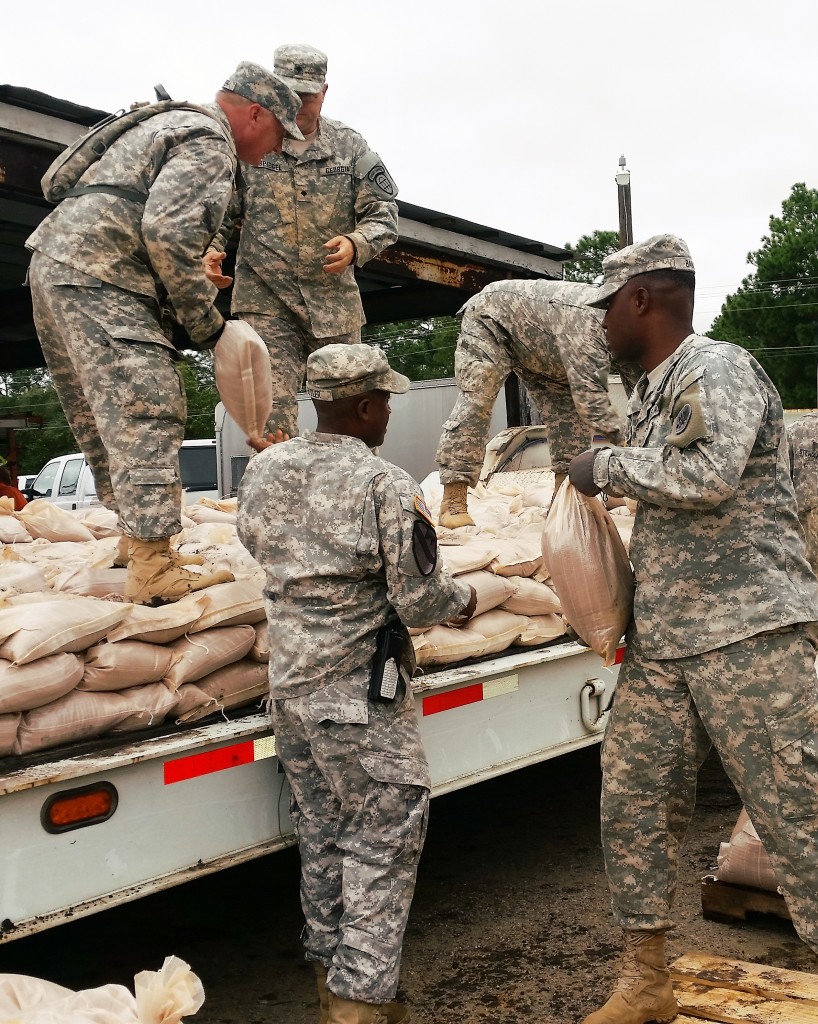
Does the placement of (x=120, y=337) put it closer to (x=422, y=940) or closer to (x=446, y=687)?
(x=446, y=687)

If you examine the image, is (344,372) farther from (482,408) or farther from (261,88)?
(482,408)

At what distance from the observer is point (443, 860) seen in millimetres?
4133

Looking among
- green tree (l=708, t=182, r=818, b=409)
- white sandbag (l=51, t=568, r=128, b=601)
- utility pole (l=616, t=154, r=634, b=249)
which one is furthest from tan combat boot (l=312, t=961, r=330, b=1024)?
green tree (l=708, t=182, r=818, b=409)

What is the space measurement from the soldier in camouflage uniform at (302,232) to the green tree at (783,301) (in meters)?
31.1

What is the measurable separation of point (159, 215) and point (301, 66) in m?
1.34

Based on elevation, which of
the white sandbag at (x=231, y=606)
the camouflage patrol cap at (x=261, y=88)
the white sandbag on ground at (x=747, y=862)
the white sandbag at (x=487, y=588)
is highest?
the camouflage patrol cap at (x=261, y=88)

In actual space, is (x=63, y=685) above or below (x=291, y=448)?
below

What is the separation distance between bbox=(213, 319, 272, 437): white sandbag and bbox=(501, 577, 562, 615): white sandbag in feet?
3.10

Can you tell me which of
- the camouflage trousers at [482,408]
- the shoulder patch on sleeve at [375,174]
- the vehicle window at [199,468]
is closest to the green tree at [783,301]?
the vehicle window at [199,468]

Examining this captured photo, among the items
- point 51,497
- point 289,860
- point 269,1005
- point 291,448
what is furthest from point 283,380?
point 51,497

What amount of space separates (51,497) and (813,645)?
45.7ft

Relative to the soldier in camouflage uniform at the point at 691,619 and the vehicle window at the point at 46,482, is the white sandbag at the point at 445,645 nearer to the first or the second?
the soldier in camouflage uniform at the point at 691,619

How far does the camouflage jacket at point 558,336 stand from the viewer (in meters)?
4.61

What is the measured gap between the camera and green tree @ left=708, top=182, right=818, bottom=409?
33.8 metres
